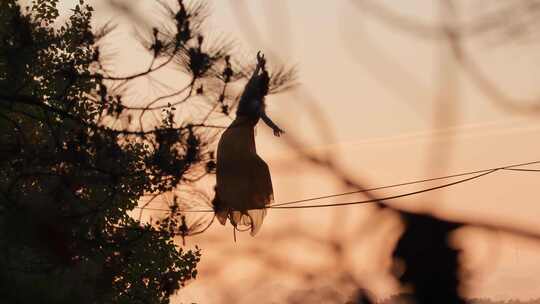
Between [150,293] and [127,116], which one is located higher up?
[127,116]

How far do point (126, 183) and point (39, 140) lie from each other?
3.01 meters

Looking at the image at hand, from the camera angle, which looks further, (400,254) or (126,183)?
(126,183)

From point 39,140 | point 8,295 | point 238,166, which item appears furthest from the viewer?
point 39,140

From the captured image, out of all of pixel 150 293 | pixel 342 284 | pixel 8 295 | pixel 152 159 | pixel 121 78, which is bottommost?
pixel 150 293

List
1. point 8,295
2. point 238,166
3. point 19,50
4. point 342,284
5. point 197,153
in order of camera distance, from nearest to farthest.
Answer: point 342,284 → point 8,295 → point 19,50 → point 197,153 → point 238,166

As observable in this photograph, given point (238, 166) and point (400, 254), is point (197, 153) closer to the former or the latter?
point (238, 166)

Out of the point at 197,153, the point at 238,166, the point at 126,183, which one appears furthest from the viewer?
the point at 126,183

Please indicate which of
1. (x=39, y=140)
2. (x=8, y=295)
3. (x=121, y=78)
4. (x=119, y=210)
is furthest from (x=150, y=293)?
(x=8, y=295)

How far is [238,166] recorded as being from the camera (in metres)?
11.1

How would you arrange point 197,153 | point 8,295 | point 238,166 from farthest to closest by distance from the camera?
1. point 238,166
2. point 197,153
3. point 8,295

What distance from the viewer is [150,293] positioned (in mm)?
18672

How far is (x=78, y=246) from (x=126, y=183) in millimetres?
8045

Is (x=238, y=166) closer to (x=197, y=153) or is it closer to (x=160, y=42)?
(x=197, y=153)

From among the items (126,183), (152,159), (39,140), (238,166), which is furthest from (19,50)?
(126,183)
